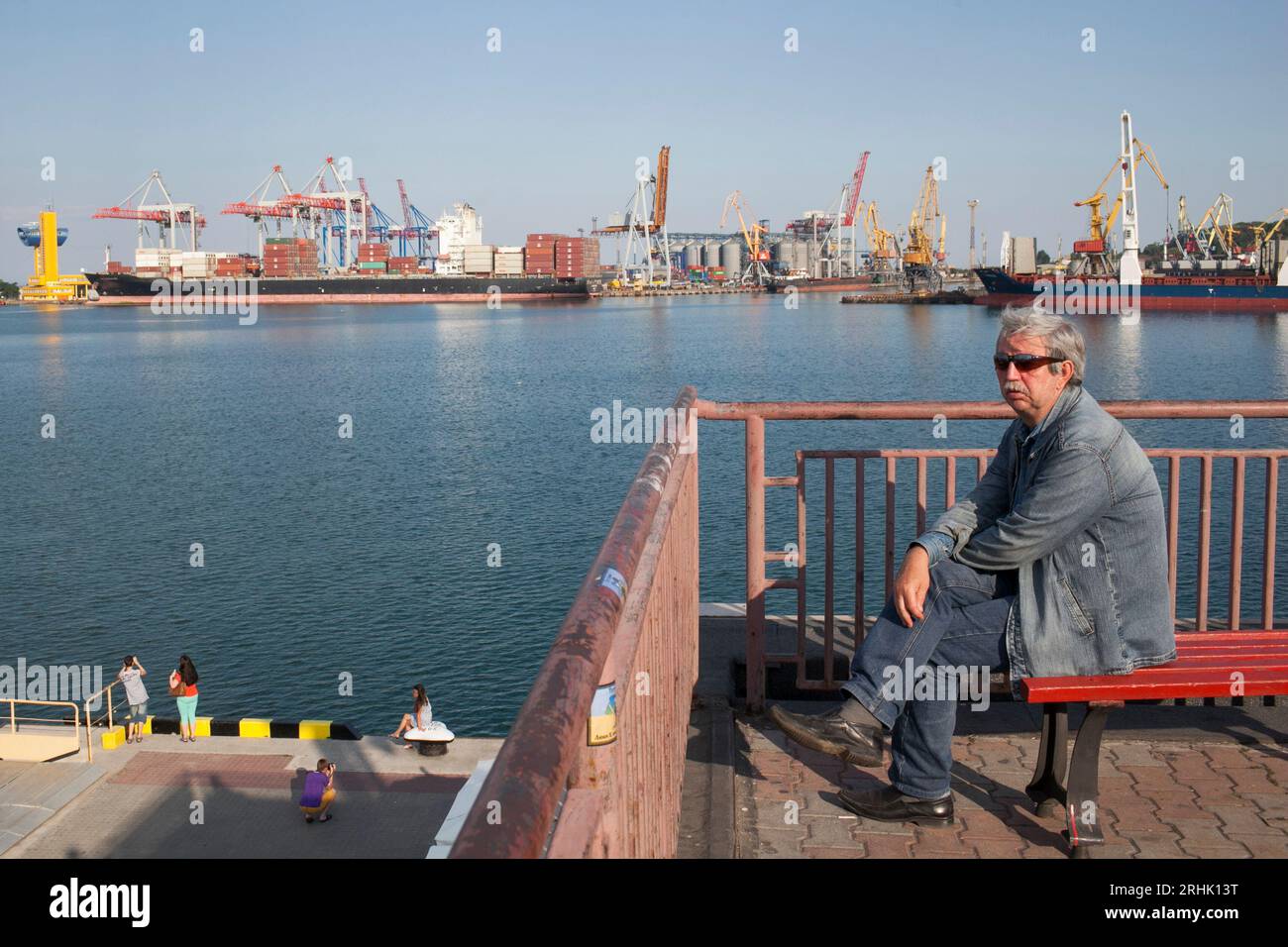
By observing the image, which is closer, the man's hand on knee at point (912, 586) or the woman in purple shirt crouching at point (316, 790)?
the man's hand on knee at point (912, 586)

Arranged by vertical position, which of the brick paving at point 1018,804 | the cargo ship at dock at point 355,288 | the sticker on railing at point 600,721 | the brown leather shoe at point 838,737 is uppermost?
the cargo ship at dock at point 355,288

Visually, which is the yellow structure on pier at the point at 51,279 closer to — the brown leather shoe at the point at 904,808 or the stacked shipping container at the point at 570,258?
the stacked shipping container at the point at 570,258

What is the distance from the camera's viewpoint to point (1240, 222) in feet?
505

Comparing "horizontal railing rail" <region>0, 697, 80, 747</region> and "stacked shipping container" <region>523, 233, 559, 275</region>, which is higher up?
"stacked shipping container" <region>523, 233, 559, 275</region>

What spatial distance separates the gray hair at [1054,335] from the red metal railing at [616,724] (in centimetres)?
91

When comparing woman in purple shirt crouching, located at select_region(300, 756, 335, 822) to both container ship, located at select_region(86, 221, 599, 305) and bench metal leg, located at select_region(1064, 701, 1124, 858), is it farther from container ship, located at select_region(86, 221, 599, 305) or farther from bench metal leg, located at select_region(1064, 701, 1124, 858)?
container ship, located at select_region(86, 221, 599, 305)

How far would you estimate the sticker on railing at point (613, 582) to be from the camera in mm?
1623

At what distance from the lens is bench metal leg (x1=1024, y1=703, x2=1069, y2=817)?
3.24 metres

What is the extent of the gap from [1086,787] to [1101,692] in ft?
0.97

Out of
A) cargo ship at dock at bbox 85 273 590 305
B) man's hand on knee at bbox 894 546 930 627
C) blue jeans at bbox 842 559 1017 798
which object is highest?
cargo ship at dock at bbox 85 273 590 305

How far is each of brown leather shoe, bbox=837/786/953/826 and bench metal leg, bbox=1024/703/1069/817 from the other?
28 centimetres

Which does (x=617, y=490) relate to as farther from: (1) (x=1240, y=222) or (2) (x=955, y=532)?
(1) (x=1240, y=222)

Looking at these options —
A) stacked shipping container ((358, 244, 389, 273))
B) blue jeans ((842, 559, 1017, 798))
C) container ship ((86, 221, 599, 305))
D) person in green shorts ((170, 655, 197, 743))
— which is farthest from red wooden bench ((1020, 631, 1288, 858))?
stacked shipping container ((358, 244, 389, 273))

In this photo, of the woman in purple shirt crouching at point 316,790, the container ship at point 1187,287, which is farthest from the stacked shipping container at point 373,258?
the woman in purple shirt crouching at point 316,790
